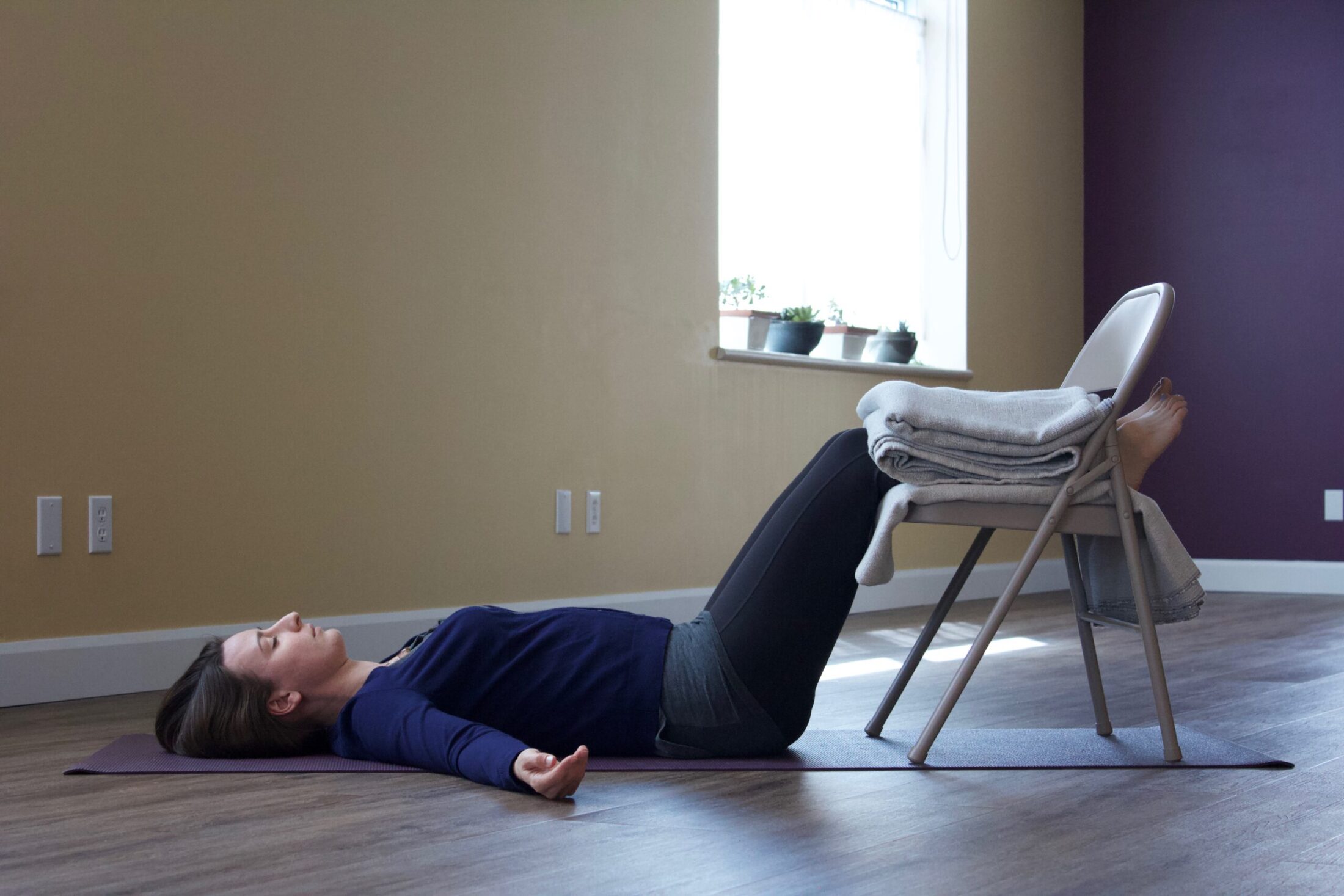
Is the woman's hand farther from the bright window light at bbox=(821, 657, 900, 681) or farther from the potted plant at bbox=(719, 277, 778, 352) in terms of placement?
the potted plant at bbox=(719, 277, 778, 352)

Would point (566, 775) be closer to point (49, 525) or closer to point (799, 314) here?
point (49, 525)

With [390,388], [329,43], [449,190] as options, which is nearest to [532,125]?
[449,190]

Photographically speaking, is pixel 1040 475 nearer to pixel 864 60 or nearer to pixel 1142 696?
pixel 1142 696

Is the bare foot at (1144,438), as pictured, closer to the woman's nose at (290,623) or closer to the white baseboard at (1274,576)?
the woman's nose at (290,623)

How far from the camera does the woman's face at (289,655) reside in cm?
172

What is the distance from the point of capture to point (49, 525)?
8.14 ft

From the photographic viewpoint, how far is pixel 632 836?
58.7 inches

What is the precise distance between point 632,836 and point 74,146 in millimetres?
1951

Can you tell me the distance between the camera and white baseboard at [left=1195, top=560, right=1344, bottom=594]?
188 inches

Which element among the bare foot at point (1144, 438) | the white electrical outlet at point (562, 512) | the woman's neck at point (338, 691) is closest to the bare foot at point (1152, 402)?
the bare foot at point (1144, 438)

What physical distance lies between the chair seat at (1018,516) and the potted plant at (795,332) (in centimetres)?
218

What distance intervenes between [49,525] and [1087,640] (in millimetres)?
2076

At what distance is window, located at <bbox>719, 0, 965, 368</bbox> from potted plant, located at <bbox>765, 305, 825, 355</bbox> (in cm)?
16

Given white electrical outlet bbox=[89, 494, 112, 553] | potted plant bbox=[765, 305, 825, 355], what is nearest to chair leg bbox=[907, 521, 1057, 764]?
white electrical outlet bbox=[89, 494, 112, 553]
